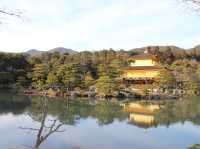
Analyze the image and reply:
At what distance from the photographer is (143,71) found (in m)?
31.2

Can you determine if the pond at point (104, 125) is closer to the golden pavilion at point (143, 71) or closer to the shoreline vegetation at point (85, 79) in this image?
the shoreline vegetation at point (85, 79)

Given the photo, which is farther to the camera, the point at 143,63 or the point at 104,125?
the point at 143,63

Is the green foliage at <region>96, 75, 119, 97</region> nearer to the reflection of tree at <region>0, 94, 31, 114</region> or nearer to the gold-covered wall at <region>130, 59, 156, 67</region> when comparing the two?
the reflection of tree at <region>0, 94, 31, 114</region>

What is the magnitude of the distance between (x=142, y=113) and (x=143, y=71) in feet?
44.6

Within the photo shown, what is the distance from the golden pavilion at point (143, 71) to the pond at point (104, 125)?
8.82 meters

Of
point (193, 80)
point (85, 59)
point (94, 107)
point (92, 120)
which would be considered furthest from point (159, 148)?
point (85, 59)

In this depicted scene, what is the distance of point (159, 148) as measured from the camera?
32.7 feet

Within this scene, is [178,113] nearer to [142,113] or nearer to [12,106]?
[142,113]

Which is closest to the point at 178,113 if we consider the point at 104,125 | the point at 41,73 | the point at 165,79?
the point at 104,125

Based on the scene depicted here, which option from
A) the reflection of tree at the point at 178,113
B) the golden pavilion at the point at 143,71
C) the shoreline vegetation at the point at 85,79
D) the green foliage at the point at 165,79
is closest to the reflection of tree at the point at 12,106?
the shoreline vegetation at the point at 85,79

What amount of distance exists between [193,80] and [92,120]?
13317 millimetres

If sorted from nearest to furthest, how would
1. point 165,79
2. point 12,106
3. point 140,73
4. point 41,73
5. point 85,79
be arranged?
point 12,106, point 165,79, point 85,79, point 41,73, point 140,73

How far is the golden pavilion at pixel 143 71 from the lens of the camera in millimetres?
30197

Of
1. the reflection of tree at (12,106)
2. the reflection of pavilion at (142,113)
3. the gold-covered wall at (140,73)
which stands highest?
the gold-covered wall at (140,73)
